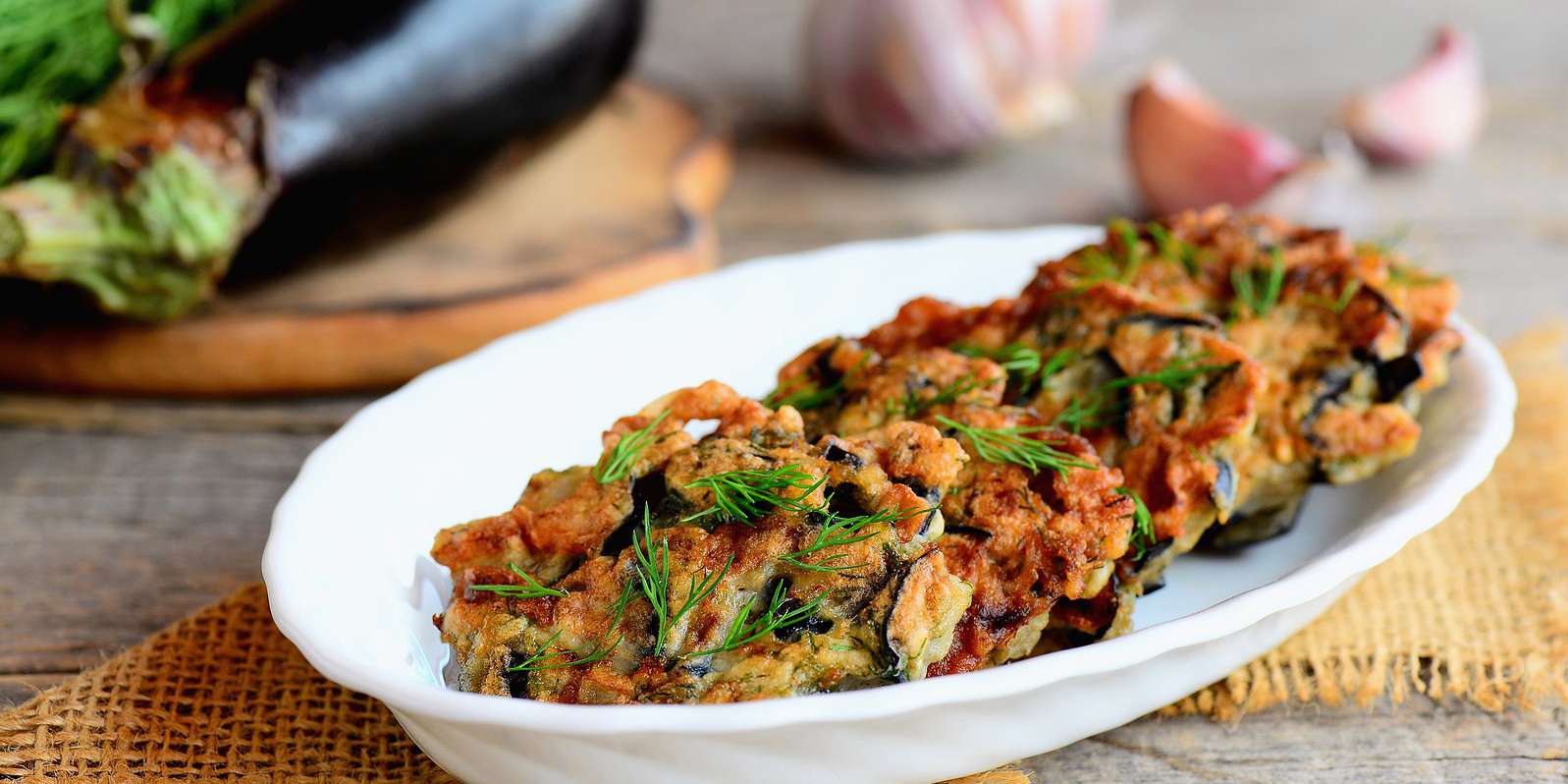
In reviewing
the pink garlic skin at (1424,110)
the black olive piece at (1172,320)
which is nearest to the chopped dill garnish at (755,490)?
the black olive piece at (1172,320)

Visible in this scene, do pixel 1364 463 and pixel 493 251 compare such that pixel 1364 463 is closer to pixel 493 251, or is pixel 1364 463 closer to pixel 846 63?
pixel 493 251

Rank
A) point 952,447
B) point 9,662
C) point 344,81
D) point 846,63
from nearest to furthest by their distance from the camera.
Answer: point 952,447 < point 9,662 < point 344,81 < point 846,63

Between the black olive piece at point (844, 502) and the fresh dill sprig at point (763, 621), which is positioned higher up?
the black olive piece at point (844, 502)

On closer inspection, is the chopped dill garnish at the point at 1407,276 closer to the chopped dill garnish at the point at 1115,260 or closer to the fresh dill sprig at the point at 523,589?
the chopped dill garnish at the point at 1115,260

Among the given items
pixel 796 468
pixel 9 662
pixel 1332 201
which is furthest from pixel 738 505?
pixel 1332 201

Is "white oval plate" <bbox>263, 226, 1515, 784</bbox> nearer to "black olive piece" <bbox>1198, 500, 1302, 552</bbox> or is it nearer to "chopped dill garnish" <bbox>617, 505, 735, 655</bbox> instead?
"black olive piece" <bbox>1198, 500, 1302, 552</bbox>

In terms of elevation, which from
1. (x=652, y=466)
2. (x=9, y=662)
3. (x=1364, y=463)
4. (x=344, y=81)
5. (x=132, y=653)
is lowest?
(x=9, y=662)
